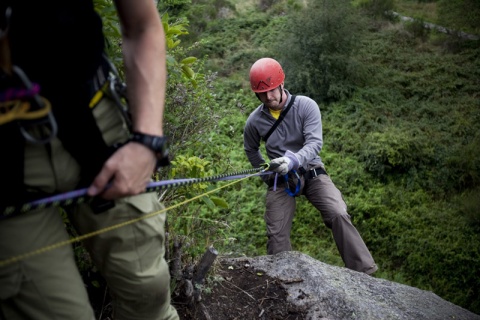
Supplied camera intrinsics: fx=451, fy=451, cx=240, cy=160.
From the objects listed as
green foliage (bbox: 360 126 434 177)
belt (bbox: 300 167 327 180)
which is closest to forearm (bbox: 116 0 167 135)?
belt (bbox: 300 167 327 180)

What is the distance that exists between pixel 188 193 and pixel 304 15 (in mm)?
11393

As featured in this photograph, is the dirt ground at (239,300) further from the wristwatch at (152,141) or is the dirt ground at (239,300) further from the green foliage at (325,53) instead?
the green foliage at (325,53)

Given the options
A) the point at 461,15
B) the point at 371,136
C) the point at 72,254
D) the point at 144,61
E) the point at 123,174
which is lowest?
the point at 371,136

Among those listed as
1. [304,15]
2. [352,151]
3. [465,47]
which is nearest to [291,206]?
[352,151]

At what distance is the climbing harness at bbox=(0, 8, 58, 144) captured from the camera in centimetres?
136

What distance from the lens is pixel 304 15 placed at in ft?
44.7

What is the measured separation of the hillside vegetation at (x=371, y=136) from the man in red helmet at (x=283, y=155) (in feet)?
1.48

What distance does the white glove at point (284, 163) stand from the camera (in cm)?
461

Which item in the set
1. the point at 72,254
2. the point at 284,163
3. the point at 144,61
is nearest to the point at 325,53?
the point at 284,163

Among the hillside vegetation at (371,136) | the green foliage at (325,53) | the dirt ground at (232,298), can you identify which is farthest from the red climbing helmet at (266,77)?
the green foliage at (325,53)

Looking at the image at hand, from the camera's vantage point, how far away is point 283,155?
5.47 metres

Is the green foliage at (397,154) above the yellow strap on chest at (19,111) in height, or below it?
below

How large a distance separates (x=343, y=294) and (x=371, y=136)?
24.6 ft

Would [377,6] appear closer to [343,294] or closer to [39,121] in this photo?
[343,294]
